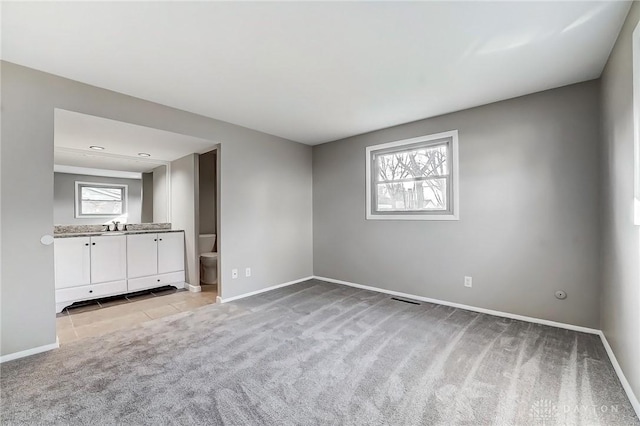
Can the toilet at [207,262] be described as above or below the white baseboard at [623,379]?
above

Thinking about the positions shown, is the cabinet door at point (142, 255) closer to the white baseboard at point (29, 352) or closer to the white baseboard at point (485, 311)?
the white baseboard at point (29, 352)

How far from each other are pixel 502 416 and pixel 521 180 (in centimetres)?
226

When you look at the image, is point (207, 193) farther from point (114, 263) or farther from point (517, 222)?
point (517, 222)

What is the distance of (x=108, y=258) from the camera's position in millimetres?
3604

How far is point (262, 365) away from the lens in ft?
6.62

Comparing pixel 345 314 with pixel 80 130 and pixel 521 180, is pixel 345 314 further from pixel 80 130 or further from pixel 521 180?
pixel 80 130

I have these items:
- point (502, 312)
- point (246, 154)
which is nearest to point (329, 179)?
point (246, 154)

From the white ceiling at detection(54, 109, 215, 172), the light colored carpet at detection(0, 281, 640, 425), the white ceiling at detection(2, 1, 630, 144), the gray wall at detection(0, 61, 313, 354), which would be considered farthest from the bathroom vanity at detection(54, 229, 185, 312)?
the white ceiling at detection(2, 1, 630, 144)

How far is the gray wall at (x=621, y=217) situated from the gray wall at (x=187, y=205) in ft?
14.8

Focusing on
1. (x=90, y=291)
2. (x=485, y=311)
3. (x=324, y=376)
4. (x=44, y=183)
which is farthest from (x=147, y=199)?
(x=485, y=311)

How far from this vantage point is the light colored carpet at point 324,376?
152 cm

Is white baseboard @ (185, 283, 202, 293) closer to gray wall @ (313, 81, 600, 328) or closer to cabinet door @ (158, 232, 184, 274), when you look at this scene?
cabinet door @ (158, 232, 184, 274)

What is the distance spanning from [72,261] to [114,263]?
0.43m

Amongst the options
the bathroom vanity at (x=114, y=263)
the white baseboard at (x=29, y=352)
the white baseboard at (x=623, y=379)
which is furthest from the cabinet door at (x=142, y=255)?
the white baseboard at (x=623, y=379)
